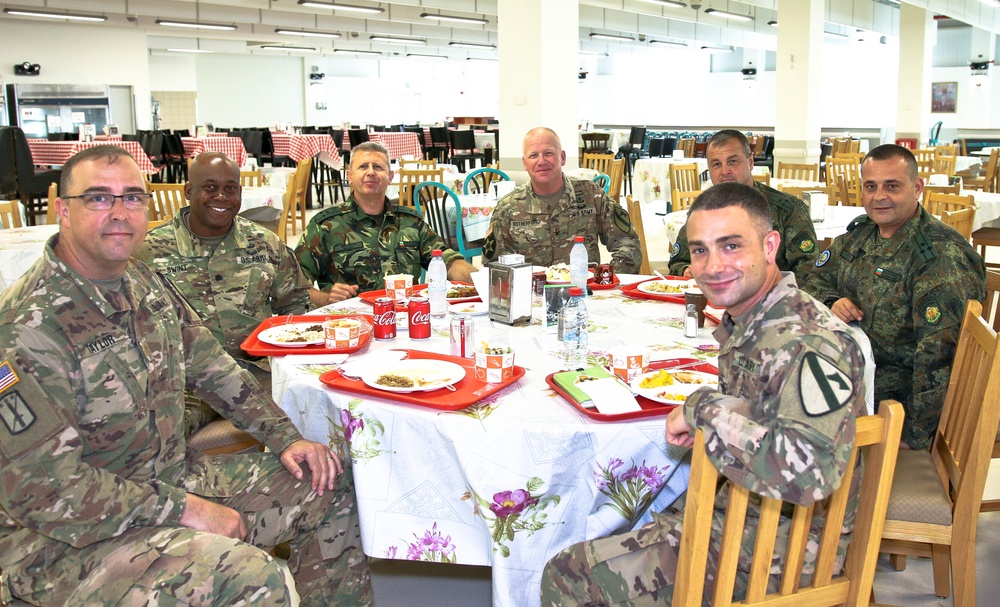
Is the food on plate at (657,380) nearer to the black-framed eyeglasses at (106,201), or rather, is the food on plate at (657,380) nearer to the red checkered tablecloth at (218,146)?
the black-framed eyeglasses at (106,201)

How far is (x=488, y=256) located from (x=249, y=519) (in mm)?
2161

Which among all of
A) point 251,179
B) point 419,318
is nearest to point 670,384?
point 419,318

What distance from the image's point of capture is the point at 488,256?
12.8 feet

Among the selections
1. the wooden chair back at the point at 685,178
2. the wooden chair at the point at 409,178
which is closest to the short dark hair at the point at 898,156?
the wooden chair back at the point at 685,178

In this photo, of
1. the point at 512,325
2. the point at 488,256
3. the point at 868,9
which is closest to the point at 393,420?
the point at 512,325

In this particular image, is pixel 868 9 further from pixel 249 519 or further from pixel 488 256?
Answer: pixel 249 519

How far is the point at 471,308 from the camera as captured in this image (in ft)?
8.88

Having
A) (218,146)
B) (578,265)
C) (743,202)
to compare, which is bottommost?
(578,265)

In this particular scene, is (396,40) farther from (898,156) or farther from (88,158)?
(88,158)

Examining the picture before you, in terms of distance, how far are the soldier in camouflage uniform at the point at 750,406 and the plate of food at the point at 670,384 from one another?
166 mm

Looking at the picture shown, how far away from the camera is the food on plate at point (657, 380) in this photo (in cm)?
187

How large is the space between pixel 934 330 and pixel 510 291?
1.23 m

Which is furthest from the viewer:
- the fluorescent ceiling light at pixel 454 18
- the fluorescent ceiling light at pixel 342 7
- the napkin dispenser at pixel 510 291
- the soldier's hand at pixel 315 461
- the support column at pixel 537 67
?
the fluorescent ceiling light at pixel 454 18

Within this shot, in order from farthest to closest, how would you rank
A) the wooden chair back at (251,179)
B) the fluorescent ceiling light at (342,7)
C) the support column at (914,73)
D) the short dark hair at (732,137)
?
the support column at (914,73), the fluorescent ceiling light at (342,7), the wooden chair back at (251,179), the short dark hair at (732,137)
